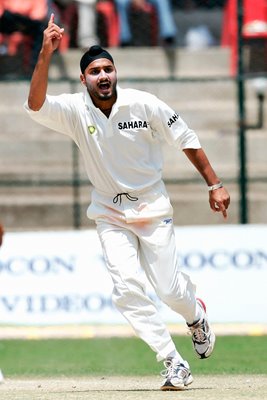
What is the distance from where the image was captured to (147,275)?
914 cm

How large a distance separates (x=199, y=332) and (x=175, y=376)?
1.95 ft


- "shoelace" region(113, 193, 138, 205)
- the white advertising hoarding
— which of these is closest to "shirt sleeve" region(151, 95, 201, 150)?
"shoelace" region(113, 193, 138, 205)


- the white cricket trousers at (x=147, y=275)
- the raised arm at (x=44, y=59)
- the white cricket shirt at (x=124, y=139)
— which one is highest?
the raised arm at (x=44, y=59)

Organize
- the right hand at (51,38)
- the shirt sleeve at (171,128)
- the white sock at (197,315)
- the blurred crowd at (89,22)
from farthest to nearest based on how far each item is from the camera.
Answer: the blurred crowd at (89,22)
the white sock at (197,315)
the shirt sleeve at (171,128)
the right hand at (51,38)

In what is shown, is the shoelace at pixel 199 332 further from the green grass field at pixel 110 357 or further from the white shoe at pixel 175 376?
the green grass field at pixel 110 357

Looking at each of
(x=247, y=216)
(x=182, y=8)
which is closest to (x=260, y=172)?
(x=247, y=216)

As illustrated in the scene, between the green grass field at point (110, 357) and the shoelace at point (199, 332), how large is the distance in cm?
139

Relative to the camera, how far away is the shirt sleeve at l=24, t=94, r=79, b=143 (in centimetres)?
890

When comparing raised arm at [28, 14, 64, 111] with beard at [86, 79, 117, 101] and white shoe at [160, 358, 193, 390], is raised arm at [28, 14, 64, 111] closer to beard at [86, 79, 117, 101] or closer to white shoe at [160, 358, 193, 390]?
beard at [86, 79, 117, 101]

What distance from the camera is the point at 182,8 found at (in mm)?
20438

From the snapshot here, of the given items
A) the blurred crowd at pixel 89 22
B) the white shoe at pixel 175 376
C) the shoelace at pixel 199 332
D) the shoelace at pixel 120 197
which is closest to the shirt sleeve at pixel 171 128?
the shoelace at pixel 120 197

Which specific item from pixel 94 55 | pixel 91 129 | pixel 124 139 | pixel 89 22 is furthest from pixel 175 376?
pixel 89 22

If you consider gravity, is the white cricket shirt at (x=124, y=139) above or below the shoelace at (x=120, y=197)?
above

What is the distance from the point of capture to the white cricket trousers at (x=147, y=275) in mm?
8828
